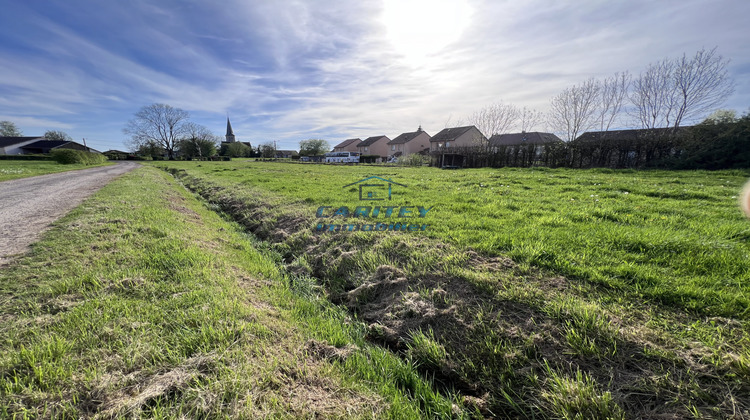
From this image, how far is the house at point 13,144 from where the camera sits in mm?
58825

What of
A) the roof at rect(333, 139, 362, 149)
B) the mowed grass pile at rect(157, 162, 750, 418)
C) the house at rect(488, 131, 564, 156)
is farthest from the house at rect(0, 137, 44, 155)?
the house at rect(488, 131, 564, 156)

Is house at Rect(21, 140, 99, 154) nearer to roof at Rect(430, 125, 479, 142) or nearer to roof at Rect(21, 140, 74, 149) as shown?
roof at Rect(21, 140, 74, 149)

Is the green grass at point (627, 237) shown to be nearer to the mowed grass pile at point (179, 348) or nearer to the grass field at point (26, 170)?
the mowed grass pile at point (179, 348)

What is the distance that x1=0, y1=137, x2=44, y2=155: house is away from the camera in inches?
2316

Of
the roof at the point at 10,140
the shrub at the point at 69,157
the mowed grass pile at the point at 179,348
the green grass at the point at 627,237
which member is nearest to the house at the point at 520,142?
the green grass at the point at 627,237

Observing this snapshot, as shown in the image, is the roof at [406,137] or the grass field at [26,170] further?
the roof at [406,137]

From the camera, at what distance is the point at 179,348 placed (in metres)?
2.17

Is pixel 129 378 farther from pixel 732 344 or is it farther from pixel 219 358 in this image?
pixel 732 344

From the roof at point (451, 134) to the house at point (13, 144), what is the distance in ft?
314

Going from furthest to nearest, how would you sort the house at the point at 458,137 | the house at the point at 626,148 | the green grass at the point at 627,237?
the house at the point at 458,137 → the house at the point at 626,148 → the green grass at the point at 627,237

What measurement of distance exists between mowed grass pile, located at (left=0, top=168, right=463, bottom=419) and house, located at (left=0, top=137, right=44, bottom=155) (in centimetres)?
9651

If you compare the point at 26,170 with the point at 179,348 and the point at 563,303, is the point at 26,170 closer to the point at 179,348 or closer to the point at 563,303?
the point at 179,348

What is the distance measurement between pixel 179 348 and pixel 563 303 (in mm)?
3515

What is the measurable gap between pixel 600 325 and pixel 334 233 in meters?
4.19
